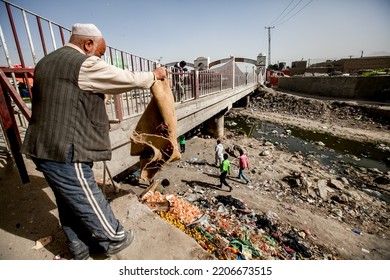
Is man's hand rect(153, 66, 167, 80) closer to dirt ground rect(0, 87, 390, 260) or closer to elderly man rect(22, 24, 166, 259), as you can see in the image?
elderly man rect(22, 24, 166, 259)

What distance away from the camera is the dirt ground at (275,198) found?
234 centimetres

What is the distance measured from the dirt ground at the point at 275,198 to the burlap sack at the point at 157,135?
0.76 metres

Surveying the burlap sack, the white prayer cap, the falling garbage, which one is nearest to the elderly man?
the white prayer cap

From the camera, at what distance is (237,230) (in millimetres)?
4324

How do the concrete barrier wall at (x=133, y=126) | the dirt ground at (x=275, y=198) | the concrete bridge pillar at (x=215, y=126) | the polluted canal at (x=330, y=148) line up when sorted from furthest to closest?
1. the concrete bridge pillar at (x=215, y=126)
2. the polluted canal at (x=330, y=148)
3. the concrete barrier wall at (x=133, y=126)
4. the dirt ground at (x=275, y=198)

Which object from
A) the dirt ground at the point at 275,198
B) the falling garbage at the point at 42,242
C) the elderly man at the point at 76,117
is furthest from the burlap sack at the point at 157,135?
the falling garbage at the point at 42,242

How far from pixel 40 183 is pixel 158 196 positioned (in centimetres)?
233

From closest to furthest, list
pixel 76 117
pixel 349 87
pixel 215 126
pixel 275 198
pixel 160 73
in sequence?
pixel 76 117, pixel 160 73, pixel 275 198, pixel 215 126, pixel 349 87

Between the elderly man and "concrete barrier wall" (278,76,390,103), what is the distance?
21.1m

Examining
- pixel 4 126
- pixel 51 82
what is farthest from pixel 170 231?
pixel 4 126

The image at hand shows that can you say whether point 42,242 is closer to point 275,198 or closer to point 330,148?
point 275,198

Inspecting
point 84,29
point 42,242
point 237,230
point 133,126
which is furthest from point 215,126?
point 84,29

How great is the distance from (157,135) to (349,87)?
2184 centimetres

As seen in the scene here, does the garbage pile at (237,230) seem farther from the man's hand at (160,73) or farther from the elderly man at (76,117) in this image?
the man's hand at (160,73)
